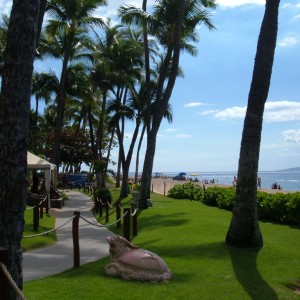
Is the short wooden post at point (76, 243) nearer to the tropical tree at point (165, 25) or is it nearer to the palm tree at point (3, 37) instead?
the tropical tree at point (165, 25)

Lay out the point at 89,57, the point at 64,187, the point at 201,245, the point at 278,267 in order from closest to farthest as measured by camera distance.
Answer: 1. the point at 278,267
2. the point at 201,245
3. the point at 89,57
4. the point at 64,187

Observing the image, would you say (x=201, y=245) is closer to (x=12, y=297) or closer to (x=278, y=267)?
(x=278, y=267)

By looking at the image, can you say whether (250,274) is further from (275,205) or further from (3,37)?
(3,37)

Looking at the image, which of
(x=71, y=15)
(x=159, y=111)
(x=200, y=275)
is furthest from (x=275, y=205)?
(x=71, y=15)

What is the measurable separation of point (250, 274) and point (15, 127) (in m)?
5.10

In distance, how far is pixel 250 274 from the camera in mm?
7891

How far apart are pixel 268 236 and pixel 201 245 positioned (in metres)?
2.98

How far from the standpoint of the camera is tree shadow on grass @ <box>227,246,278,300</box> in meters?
6.79

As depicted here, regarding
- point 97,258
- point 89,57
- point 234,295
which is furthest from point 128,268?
point 89,57

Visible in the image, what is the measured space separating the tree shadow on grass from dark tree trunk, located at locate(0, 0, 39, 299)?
12.1ft

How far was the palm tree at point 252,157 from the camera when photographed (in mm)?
10211

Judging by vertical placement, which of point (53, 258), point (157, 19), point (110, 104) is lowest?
point (53, 258)

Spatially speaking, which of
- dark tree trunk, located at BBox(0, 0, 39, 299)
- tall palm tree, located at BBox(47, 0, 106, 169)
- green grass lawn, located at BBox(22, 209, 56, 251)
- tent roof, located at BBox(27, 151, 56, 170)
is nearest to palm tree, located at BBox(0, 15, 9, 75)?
tall palm tree, located at BBox(47, 0, 106, 169)

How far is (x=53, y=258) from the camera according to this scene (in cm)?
959
